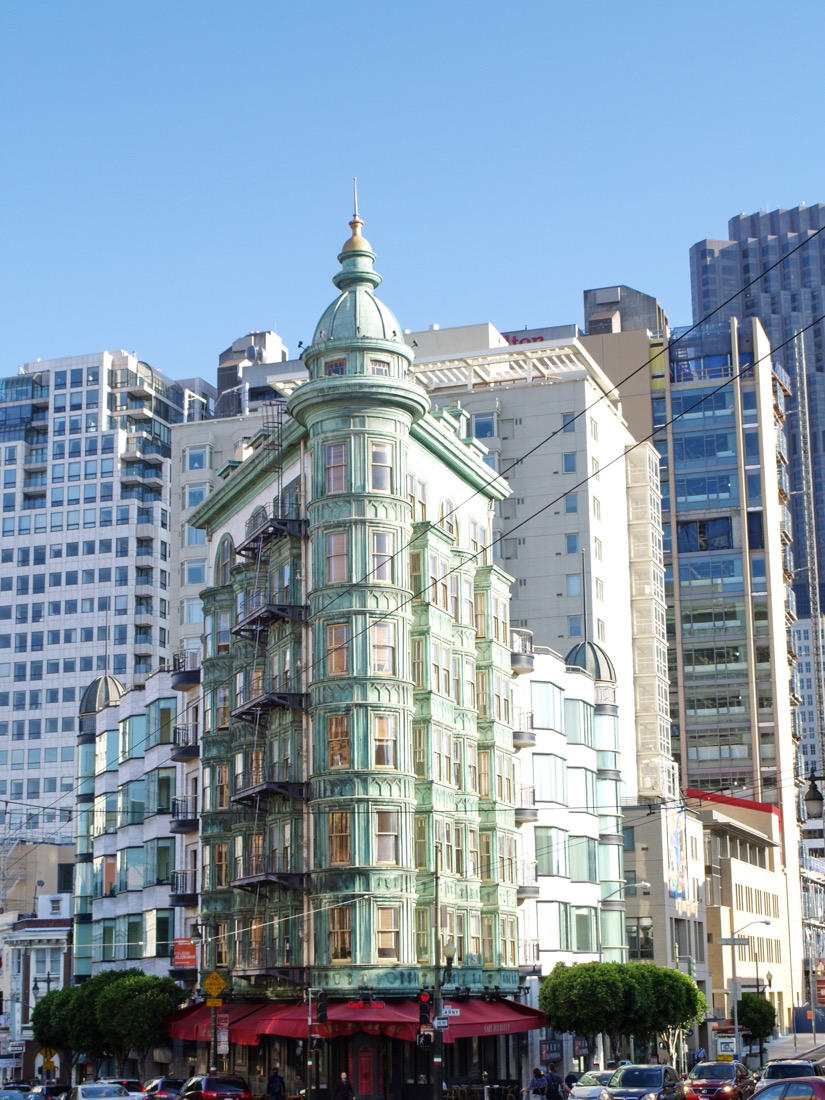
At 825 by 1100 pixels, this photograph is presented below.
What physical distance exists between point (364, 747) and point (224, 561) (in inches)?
700

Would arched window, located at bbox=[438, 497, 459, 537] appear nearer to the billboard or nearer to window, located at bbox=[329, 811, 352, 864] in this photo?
window, located at bbox=[329, 811, 352, 864]

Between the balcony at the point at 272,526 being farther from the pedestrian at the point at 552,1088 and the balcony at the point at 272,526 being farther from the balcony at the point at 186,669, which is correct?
the pedestrian at the point at 552,1088

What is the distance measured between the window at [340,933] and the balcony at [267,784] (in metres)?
4.14

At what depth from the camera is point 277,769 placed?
58281 mm

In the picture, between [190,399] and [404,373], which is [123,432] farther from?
[404,373]

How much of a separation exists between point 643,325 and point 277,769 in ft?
371

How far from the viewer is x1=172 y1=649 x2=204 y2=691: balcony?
72188mm

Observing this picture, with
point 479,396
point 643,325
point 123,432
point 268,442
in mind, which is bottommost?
point 268,442

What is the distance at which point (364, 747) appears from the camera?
54.4 metres

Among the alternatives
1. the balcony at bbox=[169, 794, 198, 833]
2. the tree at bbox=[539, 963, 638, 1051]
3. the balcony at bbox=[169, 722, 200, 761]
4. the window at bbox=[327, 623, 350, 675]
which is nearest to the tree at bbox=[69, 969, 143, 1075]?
the balcony at bbox=[169, 794, 198, 833]

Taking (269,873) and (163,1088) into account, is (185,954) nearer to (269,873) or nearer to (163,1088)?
(163,1088)

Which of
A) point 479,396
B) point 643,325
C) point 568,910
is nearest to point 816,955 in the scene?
point 643,325

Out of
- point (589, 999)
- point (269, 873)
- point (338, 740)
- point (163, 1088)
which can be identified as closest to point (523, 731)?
point (589, 999)

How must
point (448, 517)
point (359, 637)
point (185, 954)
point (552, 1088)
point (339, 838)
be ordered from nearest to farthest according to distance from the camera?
point (552, 1088) < point (339, 838) < point (359, 637) < point (448, 517) < point (185, 954)
